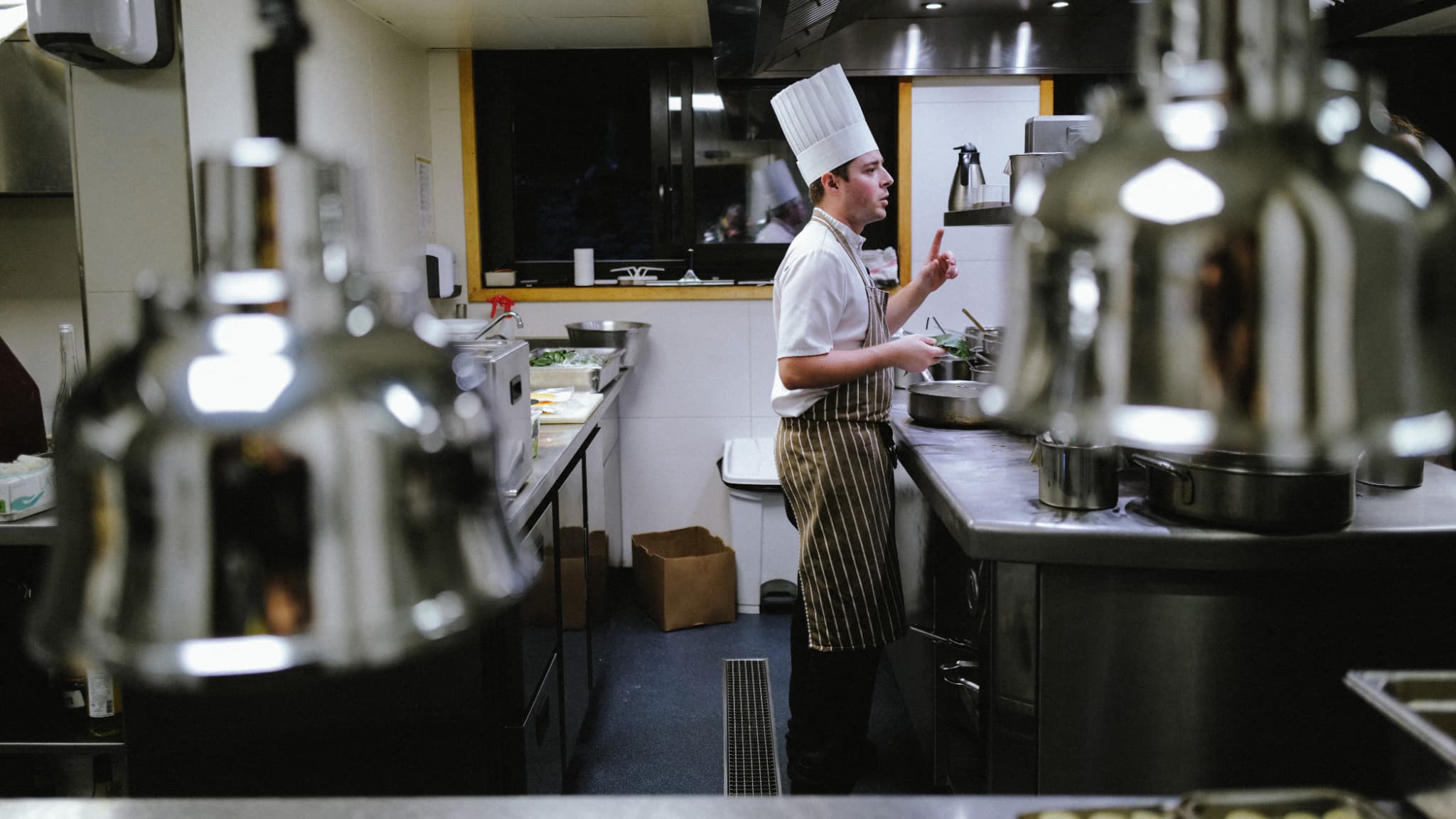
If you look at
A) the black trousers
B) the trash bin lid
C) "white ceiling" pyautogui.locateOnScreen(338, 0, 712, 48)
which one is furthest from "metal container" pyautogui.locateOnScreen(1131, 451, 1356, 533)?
"white ceiling" pyautogui.locateOnScreen(338, 0, 712, 48)

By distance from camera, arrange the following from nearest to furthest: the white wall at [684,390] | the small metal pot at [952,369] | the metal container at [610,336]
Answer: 1. the small metal pot at [952,369]
2. the metal container at [610,336]
3. the white wall at [684,390]

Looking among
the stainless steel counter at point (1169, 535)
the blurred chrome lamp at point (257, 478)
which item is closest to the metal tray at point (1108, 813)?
the stainless steel counter at point (1169, 535)

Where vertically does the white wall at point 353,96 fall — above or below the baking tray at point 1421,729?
above

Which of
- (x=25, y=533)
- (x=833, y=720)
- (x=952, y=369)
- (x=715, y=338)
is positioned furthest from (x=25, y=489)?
(x=715, y=338)

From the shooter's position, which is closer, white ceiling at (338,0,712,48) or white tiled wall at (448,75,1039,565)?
white ceiling at (338,0,712,48)

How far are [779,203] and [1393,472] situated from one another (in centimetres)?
294

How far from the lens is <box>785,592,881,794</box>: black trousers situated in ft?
8.55

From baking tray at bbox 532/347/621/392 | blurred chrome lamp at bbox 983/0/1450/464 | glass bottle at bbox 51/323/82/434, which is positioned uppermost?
blurred chrome lamp at bbox 983/0/1450/464

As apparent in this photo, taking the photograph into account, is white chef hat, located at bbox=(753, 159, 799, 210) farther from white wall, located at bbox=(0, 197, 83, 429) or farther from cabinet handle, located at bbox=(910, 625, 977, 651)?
white wall, located at bbox=(0, 197, 83, 429)

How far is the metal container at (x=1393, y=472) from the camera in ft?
6.77

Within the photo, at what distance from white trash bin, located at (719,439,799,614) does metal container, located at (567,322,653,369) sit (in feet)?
1.94

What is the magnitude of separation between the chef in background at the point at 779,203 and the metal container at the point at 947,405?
1.78 meters

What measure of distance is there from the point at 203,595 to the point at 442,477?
0.11 metres

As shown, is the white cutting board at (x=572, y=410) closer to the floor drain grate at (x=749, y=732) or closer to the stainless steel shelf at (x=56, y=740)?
the floor drain grate at (x=749, y=732)
